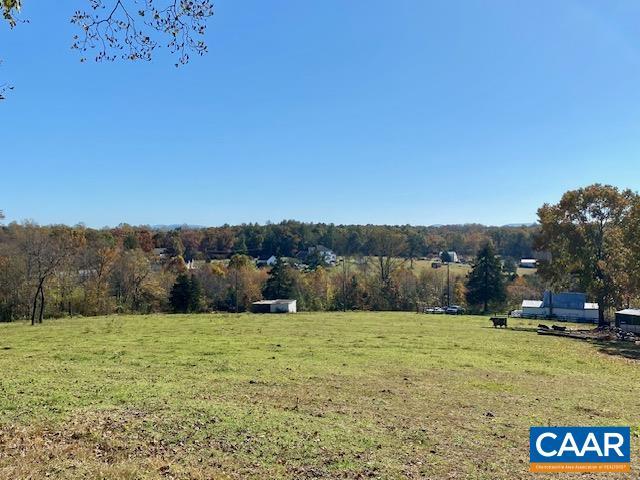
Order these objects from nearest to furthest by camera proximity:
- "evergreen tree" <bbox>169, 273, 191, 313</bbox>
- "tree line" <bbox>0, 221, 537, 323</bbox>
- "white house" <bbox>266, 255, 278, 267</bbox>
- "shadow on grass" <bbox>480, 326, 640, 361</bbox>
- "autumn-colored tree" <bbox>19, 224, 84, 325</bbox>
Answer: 1. "shadow on grass" <bbox>480, 326, 640, 361</bbox>
2. "autumn-colored tree" <bbox>19, 224, 84, 325</bbox>
3. "tree line" <bbox>0, 221, 537, 323</bbox>
4. "evergreen tree" <bbox>169, 273, 191, 313</bbox>
5. "white house" <bbox>266, 255, 278, 267</bbox>

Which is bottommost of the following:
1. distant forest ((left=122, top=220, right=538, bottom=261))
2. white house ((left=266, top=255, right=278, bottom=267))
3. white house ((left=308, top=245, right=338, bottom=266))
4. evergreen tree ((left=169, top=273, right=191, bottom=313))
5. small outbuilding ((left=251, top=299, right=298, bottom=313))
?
small outbuilding ((left=251, top=299, right=298, bottom=313))

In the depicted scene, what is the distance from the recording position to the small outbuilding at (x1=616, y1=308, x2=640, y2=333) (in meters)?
39.9

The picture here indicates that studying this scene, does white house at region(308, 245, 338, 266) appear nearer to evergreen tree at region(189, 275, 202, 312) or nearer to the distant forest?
the distant forest

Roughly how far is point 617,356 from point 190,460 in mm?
27534

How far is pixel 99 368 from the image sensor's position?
697 inches

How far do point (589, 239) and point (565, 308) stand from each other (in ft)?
57.1

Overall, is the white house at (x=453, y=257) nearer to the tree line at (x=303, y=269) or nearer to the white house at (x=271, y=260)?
the tree line at (x=303, y=269)

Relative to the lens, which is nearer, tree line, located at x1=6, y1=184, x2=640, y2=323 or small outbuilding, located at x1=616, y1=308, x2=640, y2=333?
small outbuilding, located at x1=616, y1=308, x2=640, y2=333

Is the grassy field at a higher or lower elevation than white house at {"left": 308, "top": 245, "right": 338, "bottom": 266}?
lower

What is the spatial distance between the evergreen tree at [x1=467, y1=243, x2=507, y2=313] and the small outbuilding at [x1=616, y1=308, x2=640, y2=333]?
27.0 metres

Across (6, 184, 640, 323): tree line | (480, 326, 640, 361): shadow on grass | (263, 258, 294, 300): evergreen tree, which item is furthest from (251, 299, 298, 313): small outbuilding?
(480, 326, 640, 361): shadow on grass

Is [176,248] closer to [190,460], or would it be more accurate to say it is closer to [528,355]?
[528,355]

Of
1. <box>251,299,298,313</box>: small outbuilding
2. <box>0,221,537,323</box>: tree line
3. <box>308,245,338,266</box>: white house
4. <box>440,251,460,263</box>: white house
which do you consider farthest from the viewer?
<box>440,251,460,263</box>: white house

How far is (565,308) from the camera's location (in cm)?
5934
